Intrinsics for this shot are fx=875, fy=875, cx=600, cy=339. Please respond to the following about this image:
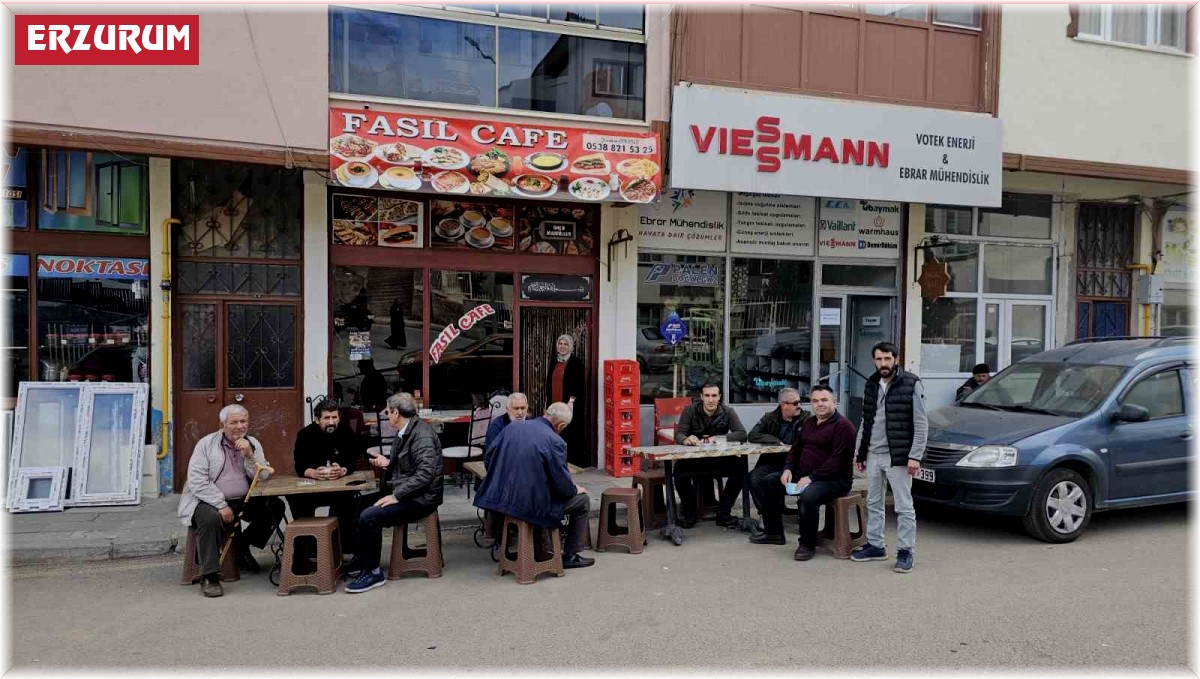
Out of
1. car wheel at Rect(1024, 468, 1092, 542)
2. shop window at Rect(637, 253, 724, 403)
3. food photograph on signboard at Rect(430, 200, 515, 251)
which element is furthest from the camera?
shop window at Rect(637, 253, 724, 403)

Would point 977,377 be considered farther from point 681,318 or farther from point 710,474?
point 710,474

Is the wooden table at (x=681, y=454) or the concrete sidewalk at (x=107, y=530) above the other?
the wooden table at (x=681, y=454)

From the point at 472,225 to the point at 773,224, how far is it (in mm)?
4053

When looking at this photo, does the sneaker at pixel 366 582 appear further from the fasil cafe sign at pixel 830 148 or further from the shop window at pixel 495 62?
the fasil cafe sign at pixel 830 148

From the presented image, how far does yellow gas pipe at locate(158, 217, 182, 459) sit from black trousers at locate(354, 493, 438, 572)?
12.9ft

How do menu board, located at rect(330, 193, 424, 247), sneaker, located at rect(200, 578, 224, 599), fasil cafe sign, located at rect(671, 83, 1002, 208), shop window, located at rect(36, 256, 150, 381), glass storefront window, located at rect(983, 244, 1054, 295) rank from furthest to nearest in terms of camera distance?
glass storefront window, located at rect(983, 244, 1054, 295) < fasil cafe sign, located at rect(671, 83, 1002, 208) < menu board, located at rect(330, 193, 424, 247) < shop window, located at rect(36, 256, 150, 381) < sneaker, located at rect(200, 578, 224, 599)

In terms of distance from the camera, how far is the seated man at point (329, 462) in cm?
671

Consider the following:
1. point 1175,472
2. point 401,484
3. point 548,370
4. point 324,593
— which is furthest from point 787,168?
point 324,593

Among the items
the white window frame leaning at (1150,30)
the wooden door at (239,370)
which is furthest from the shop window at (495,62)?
the white window frame leaning at (1150,30)

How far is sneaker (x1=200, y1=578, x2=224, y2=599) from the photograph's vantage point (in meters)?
6.04

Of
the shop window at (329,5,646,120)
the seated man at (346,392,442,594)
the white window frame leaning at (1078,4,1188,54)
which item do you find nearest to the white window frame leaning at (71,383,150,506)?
the seated man at (346,392,442,594)

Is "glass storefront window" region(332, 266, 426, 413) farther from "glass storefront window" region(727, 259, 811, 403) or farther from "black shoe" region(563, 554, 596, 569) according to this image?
"glass storefront window" region(727, 259, 811, 403)

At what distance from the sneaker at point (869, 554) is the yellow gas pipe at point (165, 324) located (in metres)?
6.95

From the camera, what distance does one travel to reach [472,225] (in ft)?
34.0
